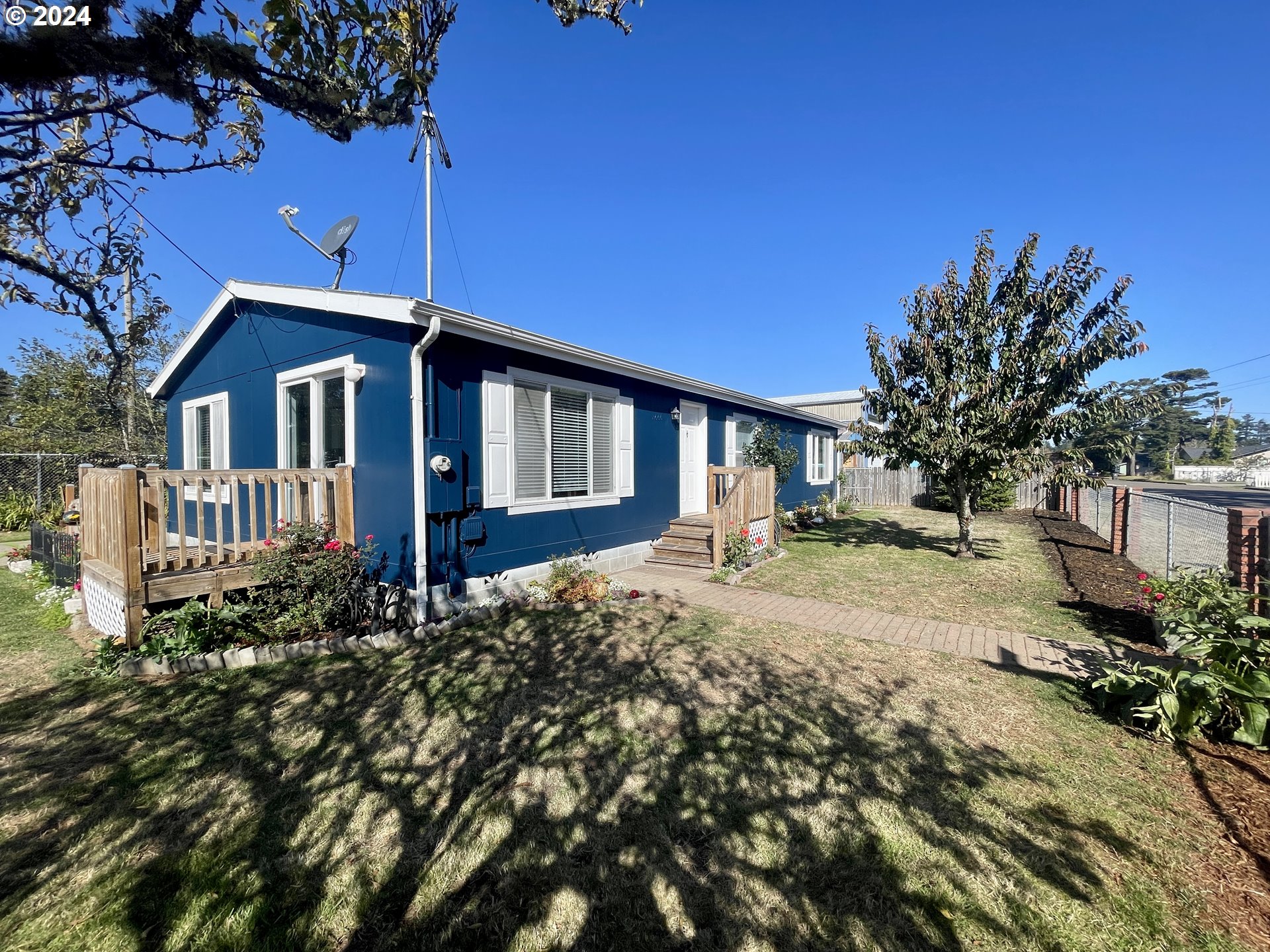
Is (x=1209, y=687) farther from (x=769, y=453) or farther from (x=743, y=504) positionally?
(x=769, y=453)

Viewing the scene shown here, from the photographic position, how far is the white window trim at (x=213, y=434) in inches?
332

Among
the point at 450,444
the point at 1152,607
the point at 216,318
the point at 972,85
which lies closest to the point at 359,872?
the point at 450,444

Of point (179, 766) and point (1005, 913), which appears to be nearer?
point (1005, 913)

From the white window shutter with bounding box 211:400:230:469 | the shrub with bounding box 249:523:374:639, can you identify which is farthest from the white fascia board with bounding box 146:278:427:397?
the shrub with bounding box 249:523:374:639

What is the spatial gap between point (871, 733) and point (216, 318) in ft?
34.7

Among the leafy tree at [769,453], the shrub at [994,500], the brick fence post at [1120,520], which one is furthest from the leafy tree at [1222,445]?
the leafy tree at [769,453]

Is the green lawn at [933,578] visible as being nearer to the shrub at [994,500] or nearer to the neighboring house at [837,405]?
the shrub at [994,500]

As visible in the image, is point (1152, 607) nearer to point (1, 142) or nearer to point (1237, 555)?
point (1237, 555)

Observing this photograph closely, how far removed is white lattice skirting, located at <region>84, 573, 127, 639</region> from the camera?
4.84 meters

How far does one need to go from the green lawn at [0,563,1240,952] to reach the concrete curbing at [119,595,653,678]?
0.26m

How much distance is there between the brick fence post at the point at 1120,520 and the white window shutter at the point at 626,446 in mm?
8820

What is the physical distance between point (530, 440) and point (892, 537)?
915 cm

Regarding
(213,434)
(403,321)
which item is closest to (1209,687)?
(403,321)

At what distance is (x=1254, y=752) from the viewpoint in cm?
308
